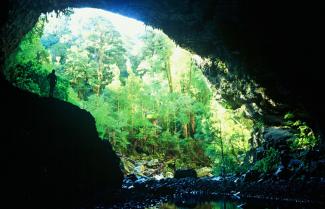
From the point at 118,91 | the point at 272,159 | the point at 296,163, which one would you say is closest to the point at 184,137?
the point at 118,91

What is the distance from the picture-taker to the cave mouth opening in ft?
54.5

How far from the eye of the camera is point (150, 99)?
3011cm

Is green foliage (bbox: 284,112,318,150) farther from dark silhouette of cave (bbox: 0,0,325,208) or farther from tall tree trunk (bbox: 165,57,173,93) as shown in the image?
tall tree trunk (bbox: 165,57,173,93)

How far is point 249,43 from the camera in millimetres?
12539

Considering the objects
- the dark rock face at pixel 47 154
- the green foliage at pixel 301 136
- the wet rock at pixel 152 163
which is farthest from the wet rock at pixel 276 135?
the wet rock at pixel 152 163

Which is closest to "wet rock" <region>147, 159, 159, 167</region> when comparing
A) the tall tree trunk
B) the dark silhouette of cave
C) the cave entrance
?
the cave entrance

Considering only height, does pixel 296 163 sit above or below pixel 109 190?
above

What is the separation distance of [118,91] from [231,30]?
17.5 metres

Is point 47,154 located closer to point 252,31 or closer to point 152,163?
point 252,31

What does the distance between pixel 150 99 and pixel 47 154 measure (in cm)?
2228

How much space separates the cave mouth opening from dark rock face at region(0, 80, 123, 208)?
21.9ft

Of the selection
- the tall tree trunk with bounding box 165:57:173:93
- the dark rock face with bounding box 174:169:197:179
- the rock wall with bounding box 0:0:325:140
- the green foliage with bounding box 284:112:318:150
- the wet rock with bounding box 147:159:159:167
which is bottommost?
the dark rock face with bounding box 174:169:197:179

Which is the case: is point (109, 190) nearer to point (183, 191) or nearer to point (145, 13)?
point (183, 191)

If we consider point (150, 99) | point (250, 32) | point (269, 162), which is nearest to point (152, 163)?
point (150, 99)
